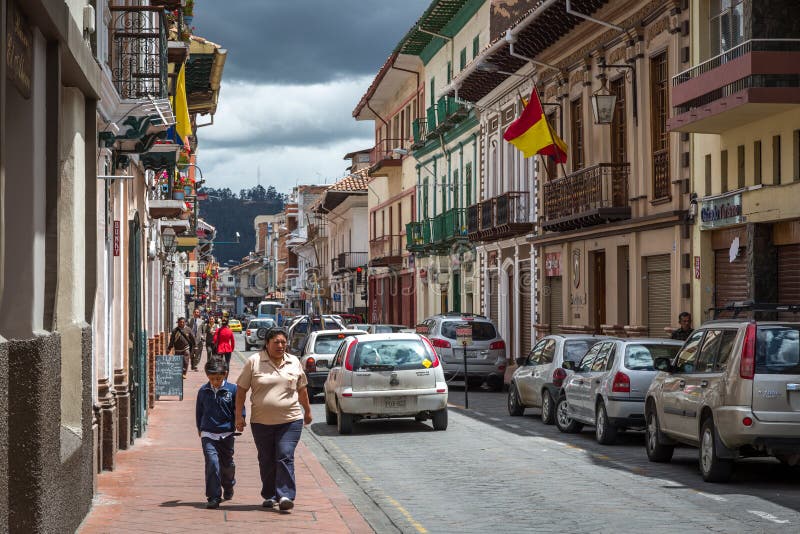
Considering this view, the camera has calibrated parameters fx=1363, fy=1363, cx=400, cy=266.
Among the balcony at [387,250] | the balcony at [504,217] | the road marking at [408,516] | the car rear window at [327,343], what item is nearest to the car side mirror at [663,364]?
the road marking at [408,516]

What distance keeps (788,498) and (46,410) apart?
7.54m

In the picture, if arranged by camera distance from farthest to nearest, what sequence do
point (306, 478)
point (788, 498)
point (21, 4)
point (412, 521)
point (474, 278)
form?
point (474, 278)
point (306, 478)
point (788, 498)
point (412, 521)
point (21, 4)

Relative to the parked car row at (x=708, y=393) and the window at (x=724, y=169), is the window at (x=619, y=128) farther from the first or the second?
the parked car row at (x=708, y=393)

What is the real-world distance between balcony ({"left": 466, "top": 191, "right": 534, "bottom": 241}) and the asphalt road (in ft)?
55.3

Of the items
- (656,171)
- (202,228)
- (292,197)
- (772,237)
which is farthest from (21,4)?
(292,197)

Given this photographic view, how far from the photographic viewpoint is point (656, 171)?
1085 inches

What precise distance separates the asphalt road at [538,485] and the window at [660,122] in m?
8.09

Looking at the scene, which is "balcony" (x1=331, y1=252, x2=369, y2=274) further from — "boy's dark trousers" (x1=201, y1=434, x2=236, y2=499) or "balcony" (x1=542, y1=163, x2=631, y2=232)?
"boy's dark trousers" (x1=201, y1=434, x2=236, y2=499)

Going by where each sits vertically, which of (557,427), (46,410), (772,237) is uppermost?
(772,237)

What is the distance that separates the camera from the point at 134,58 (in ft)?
59.6

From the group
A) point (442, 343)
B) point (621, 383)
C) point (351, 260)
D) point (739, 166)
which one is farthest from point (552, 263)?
point (351, 260)

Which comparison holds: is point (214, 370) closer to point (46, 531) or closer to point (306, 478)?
point (306, 478)

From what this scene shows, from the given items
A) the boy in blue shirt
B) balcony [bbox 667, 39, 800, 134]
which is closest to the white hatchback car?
balcony [bbox 667, 39, 800, 134]

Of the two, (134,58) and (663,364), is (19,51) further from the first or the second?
(134,58)
